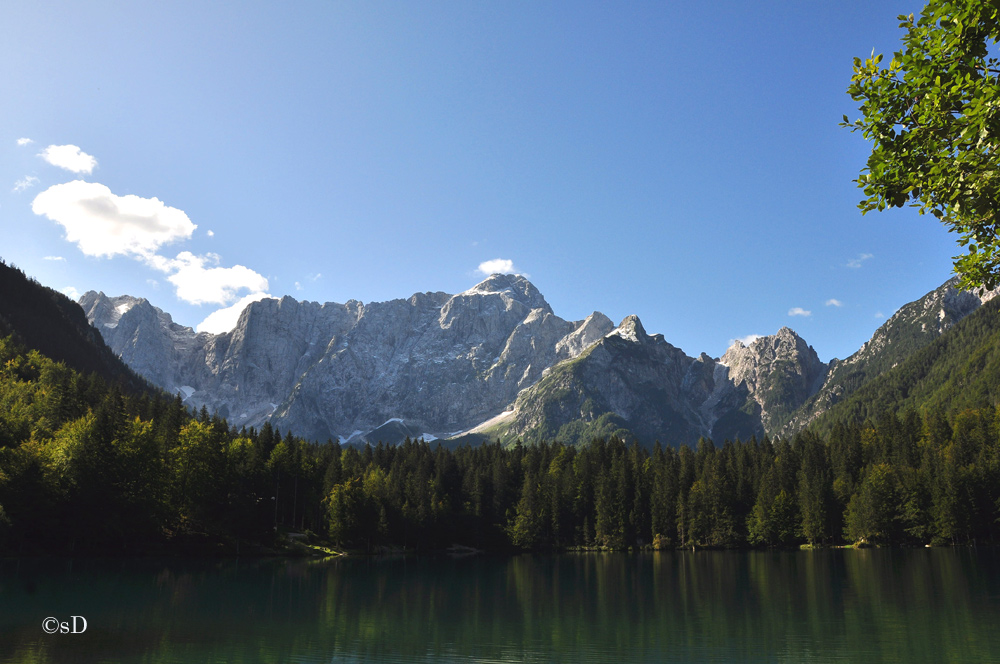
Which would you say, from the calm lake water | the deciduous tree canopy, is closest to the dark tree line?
the calm lake water

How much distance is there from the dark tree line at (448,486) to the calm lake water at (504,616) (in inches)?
575

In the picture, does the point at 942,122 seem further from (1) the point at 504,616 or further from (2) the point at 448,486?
(2) the point at 448,486

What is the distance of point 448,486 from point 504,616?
4623 inches

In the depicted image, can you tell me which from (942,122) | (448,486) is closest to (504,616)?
(942,122)

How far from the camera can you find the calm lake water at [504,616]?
31359mm

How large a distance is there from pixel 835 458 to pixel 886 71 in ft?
482

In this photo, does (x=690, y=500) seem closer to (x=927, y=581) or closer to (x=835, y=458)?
(x=835, y=458)

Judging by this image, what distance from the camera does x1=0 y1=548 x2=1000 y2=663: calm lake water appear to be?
103 feet

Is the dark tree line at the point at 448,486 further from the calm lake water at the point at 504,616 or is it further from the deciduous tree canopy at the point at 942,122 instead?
the deciduous tree canopy at the point at 942,122

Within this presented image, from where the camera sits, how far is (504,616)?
45750 millimetres

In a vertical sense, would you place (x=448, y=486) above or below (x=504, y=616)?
above

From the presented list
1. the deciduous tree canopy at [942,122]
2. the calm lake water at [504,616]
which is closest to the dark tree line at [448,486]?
the calm lake water at [504,616]

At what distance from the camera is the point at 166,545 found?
98.1 meters

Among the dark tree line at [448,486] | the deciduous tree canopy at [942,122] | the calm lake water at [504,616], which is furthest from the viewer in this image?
the dark tree line at [448,486]
